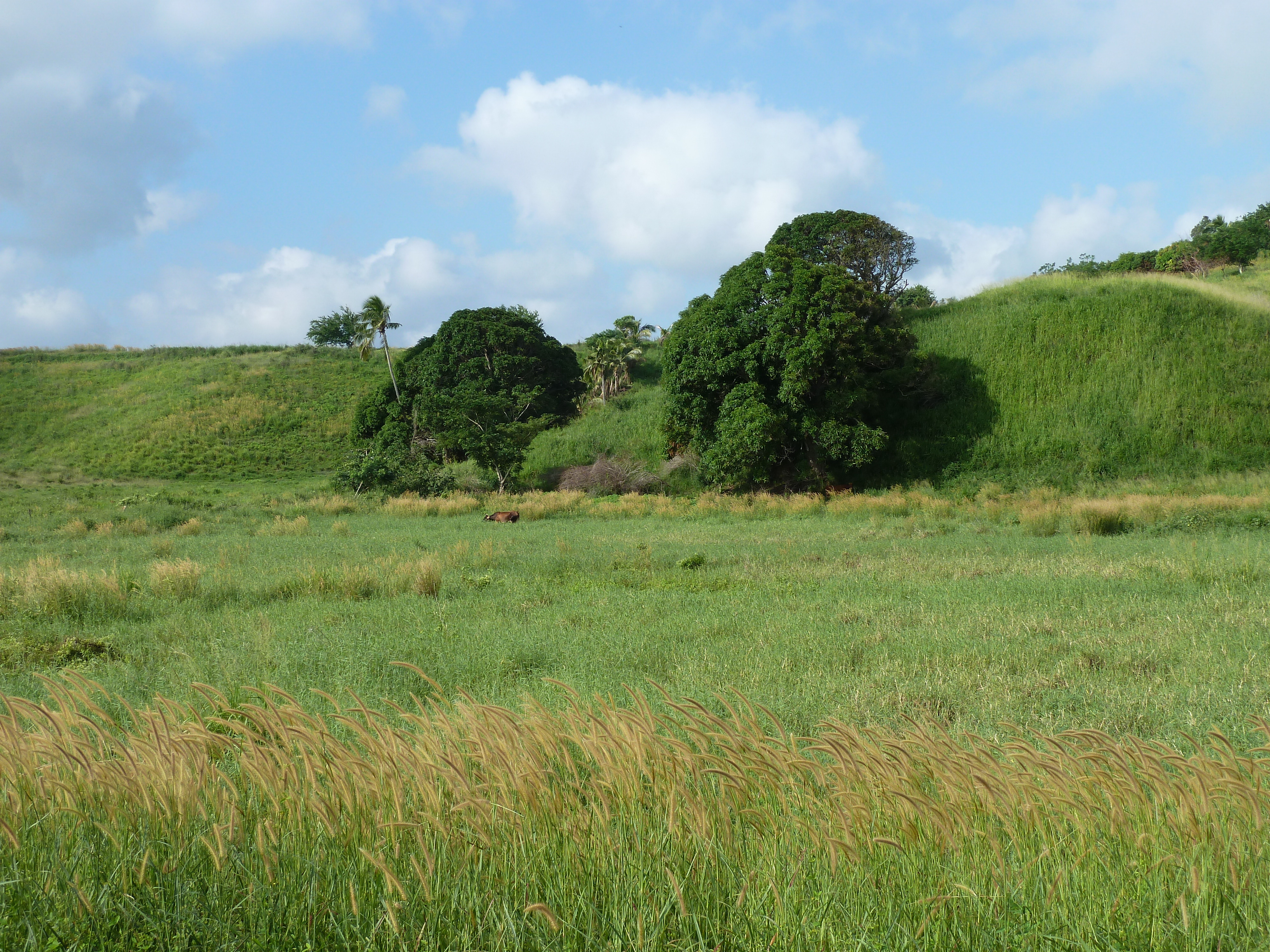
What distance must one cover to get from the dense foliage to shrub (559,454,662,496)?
3318mm

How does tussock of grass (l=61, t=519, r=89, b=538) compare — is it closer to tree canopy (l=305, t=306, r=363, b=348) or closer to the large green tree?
the large green tree

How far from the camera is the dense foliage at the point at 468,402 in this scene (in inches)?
1380

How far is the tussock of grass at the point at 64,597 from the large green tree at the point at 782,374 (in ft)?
64.9

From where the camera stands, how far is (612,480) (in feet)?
107

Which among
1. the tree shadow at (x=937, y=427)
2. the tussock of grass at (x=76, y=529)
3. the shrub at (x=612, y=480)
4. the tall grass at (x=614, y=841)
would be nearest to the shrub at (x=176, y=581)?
the tall grass at (x=614, y=841)

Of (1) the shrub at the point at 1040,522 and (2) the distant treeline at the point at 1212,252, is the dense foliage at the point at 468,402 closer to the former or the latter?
(1) the shrub at the point at 1040,522

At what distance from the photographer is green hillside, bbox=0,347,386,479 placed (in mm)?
45844

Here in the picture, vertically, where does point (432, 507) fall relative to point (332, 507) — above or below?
below

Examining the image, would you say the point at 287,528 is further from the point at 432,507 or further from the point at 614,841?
the point at 614,841

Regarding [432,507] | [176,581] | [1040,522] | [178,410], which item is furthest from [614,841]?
[178,410]

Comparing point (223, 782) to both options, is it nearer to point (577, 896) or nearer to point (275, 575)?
point (577, 896)

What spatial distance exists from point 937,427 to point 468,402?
20431 mm

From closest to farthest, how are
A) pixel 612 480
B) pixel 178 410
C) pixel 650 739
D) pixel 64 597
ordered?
pixel 650 739
pixel 64 597
pixel 612 480
pixel 178 410

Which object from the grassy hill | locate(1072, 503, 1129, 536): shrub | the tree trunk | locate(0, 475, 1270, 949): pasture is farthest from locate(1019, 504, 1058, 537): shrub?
the tree trunk
